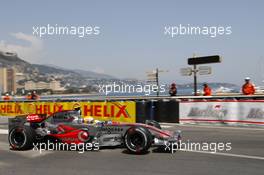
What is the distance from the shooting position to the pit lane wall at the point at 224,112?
16.2 metres

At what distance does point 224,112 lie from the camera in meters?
17.1

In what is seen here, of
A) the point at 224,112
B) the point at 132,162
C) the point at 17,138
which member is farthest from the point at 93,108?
the point at 132,162

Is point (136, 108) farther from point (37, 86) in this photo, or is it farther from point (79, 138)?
point (37, 86)

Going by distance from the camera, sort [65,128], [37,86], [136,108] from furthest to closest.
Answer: [37,86] < [136,108] < [65,128]

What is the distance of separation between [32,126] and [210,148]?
4674mm

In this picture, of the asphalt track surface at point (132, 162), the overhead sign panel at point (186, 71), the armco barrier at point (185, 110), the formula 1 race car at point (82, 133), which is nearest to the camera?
the asphalt track surface at point (132, 162)

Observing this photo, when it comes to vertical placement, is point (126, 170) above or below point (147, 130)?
below

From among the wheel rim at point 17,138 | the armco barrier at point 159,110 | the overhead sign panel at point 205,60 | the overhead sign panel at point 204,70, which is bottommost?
the wheel rim at point 17,138

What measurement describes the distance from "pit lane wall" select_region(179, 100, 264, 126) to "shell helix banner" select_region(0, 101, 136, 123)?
2507 millimetres

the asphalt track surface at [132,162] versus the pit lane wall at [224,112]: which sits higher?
the pit lane wall at [224,112]

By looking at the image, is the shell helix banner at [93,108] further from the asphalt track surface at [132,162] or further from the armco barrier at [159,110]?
the asphalt track surface at [132,162]

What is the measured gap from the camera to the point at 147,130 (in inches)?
346

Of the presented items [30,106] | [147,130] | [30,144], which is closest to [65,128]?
[30,144]

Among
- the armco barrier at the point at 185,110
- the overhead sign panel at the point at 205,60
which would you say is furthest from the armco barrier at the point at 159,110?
the overhead sign panel at the point at 205,60
